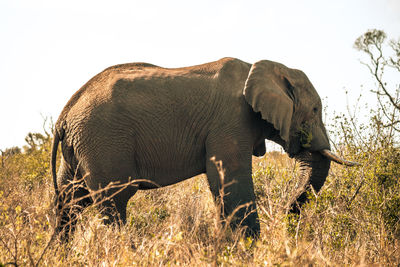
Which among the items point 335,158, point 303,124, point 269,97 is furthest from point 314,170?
point 269,97

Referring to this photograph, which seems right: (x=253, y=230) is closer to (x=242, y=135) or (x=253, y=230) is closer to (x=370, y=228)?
(x=242, y=135)

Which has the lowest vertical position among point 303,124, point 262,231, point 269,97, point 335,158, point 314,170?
point 262,231

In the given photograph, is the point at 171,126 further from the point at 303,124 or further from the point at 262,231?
the point at 303,124

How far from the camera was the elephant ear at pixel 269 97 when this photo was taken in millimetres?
5414

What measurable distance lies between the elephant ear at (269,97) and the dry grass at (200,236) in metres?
0.92

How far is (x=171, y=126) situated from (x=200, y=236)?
1.76 m

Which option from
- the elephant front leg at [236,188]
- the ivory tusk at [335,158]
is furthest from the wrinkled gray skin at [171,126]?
the ivory tusk at [335,158]

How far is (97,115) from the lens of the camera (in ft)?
16.5

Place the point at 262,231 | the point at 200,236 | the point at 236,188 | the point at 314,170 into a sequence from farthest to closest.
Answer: the point at 314,170 → the point at 200,236 → the point at 262,231 → the point at 236,188

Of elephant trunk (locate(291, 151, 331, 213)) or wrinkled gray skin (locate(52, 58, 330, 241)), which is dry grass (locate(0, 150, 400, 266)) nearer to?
elephant trunk (locate(291, 151, 331, 213))

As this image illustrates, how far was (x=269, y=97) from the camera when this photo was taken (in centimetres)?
546

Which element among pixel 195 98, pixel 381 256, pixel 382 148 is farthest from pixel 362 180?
pixel 195 98

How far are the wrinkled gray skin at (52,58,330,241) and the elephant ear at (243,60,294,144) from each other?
1 cm

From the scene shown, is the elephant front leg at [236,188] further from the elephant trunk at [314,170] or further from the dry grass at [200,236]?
the elephant trunk at [314,170]
